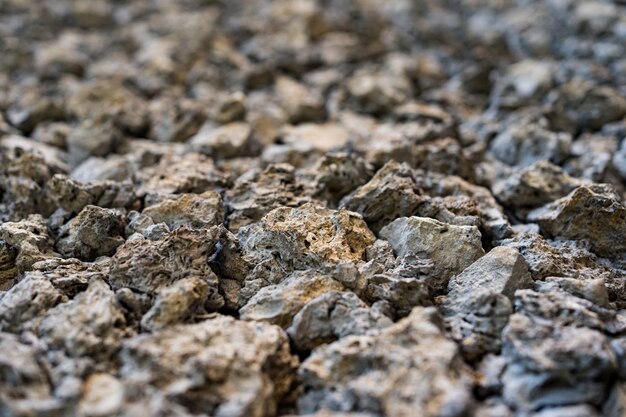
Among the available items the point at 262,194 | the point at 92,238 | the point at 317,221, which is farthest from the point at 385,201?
the point at 92,238

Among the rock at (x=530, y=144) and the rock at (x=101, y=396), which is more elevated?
the rock at (x=530, y=144)

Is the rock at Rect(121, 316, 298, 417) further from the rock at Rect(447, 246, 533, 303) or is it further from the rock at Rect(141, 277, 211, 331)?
the rock at Rect(447, 246, 533, 303)

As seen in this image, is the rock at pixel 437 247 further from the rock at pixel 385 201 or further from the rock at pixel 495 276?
the rock at pixel 385 201

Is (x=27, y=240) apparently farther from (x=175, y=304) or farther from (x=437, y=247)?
(x=437, y=247)

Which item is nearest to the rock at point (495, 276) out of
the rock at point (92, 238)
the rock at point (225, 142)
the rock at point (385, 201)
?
the rock at point (385, 201)

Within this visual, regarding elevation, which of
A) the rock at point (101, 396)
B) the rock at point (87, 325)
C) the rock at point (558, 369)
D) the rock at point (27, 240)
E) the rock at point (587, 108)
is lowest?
the rock at point (558, 369)

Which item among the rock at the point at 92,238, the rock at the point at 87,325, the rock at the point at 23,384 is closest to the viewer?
the rock at the point at 23,384

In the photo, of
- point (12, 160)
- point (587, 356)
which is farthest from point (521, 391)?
point (12, 160)

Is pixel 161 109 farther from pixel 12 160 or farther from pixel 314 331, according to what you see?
pixel 314 331
